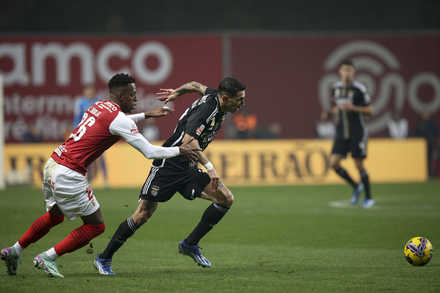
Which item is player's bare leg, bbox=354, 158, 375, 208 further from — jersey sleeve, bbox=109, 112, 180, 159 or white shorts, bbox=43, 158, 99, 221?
white shorts, bbox=43, 158, 99, 221

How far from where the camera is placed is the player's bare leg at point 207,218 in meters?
5.88

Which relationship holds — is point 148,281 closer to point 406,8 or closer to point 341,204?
point 341,204

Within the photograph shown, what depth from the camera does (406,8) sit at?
2830 cm

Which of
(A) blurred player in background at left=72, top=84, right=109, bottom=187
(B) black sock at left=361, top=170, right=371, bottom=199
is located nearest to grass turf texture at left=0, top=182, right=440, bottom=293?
(B) black sock at left=361, top=170, right=371, bottom=199

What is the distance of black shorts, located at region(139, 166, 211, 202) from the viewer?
229 inches

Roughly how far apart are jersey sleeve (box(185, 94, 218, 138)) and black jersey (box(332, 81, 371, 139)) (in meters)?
5.80

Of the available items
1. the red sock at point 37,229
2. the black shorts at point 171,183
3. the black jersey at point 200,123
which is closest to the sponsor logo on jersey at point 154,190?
the black shorts at point 171,183

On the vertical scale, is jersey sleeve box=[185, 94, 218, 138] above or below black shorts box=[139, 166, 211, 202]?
above

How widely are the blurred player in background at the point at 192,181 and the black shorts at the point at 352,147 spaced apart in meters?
5.53

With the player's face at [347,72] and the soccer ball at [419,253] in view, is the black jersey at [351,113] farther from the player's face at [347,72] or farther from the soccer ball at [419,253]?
the soccer ball at [419,253]

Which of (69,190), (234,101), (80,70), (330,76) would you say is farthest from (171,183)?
(330,76)

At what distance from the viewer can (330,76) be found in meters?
23.2

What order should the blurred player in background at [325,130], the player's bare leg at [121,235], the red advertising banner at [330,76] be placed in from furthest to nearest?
the red advertising banner at [330,76] < the blurred player in background at [325,130] < the player's bare leg at [121,235]

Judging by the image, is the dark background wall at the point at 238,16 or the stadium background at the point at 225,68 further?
the dark background wall at the point at 238,16
